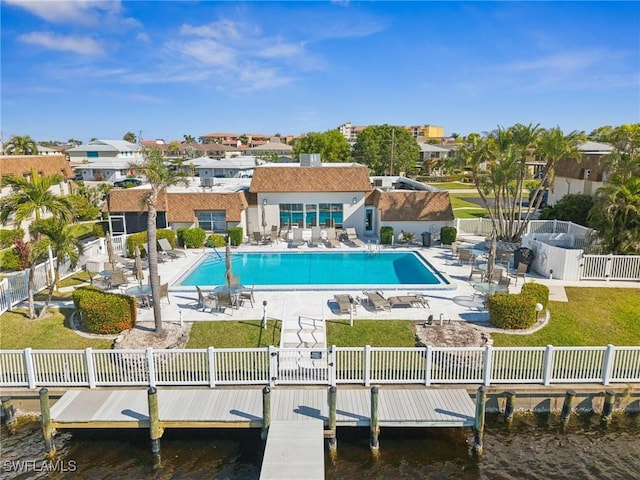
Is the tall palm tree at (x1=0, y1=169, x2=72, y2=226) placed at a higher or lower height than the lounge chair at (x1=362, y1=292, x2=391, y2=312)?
higher

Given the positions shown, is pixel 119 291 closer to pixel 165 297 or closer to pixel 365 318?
pixel 165 297

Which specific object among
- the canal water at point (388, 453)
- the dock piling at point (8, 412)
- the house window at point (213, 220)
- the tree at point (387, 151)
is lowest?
the canal water at point (388, 453)

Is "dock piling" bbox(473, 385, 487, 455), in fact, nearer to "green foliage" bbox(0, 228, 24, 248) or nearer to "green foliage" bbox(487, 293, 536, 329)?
"green foliage" bbox(487, 293, 536, 329)

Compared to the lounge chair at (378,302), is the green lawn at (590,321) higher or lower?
lower

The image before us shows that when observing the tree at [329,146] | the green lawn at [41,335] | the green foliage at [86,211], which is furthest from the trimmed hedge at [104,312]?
the tree at [329,146]

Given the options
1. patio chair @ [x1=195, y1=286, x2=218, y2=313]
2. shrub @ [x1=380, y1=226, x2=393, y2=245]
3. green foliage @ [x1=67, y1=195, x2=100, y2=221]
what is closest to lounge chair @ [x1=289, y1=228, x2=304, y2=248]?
shrub @ [x1=380, y1=226, x2=393, y2=245]

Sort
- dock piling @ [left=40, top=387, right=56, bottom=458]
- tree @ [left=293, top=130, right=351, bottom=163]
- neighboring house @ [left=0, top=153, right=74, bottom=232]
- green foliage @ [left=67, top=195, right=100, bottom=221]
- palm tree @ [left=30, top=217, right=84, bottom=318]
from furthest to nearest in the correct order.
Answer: tree @ [left=293, top=130, right=351, bottom=163] → green foliage @ [left=67, top=195, right=100, bottom=221] → neighboring house @ [left=0, top=153, right=74, bottom=232] → palm tree @ [left=30, top=217, right=84, bottom=318] → dock piling @ [left=40, top=387, right=56, bottom=458]

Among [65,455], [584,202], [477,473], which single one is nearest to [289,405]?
[477,473]

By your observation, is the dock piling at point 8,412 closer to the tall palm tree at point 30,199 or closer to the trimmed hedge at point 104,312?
the trimmed hedge at point 104,312
